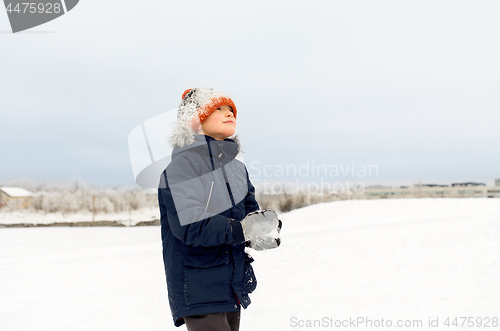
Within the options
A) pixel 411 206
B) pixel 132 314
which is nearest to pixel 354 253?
pixel 132 314

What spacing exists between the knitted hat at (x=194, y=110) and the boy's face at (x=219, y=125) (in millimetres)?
30

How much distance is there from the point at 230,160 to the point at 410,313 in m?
4.24

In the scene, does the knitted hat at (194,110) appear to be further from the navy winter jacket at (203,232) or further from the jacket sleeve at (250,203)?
the jacket sleeve at (250,203)

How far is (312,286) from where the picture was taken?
7.18 metres

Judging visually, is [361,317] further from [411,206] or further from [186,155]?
[411,206]

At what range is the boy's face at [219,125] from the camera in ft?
6.82

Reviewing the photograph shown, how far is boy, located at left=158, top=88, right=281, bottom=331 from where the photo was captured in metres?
1.73

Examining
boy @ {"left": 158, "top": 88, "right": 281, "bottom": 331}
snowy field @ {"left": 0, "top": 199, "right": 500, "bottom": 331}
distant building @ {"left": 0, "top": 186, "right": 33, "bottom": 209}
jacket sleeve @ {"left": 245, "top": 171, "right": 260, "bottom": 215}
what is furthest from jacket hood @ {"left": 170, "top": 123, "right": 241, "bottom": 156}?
distant building @ {"left": 0, "top": 186, "right": 33, "bottom": 209}

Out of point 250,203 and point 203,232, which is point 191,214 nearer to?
point 203,232

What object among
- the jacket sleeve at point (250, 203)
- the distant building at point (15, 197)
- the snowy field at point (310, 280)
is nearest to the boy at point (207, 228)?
the jacket sleeve at point (250, 203)

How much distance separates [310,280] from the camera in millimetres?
7648

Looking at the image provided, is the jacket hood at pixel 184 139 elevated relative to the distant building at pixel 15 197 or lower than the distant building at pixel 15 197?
elevated

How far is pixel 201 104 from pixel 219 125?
18cm

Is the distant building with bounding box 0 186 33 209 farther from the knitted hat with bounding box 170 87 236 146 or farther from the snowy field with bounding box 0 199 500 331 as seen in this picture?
the knitted hat with bounding box 170 87 236 146
